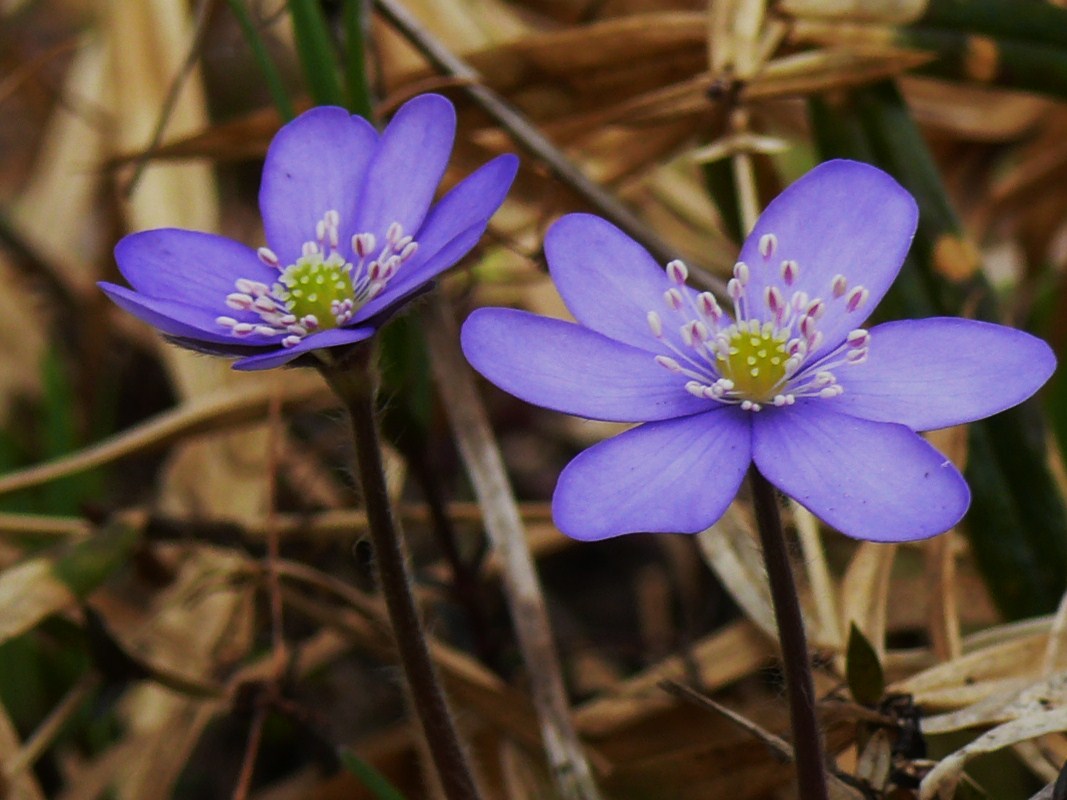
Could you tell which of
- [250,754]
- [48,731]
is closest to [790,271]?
[250,754]

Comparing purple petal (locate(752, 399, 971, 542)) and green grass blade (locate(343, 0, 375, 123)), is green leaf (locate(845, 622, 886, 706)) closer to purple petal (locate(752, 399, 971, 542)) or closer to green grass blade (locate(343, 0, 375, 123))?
purple petal (locate(752, 399, 971, 542))

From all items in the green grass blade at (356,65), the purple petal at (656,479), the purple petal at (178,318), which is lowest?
the purple petal at (656,479)

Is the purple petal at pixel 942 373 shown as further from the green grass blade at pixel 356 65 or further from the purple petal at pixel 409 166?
the green grass blade at pixel 356 65

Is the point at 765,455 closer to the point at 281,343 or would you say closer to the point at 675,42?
the point at 281,343

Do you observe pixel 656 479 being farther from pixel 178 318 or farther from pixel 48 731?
pixel 48 731

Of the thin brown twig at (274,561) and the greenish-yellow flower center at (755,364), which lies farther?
the thin brown twig at (274,561)

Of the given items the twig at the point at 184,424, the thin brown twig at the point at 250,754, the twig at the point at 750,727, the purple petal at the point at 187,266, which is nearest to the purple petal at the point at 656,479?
the twig at the point at 750,727

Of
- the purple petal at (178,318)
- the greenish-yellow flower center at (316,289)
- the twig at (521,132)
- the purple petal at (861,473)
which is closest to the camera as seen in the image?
the purple petal at (861,473)
